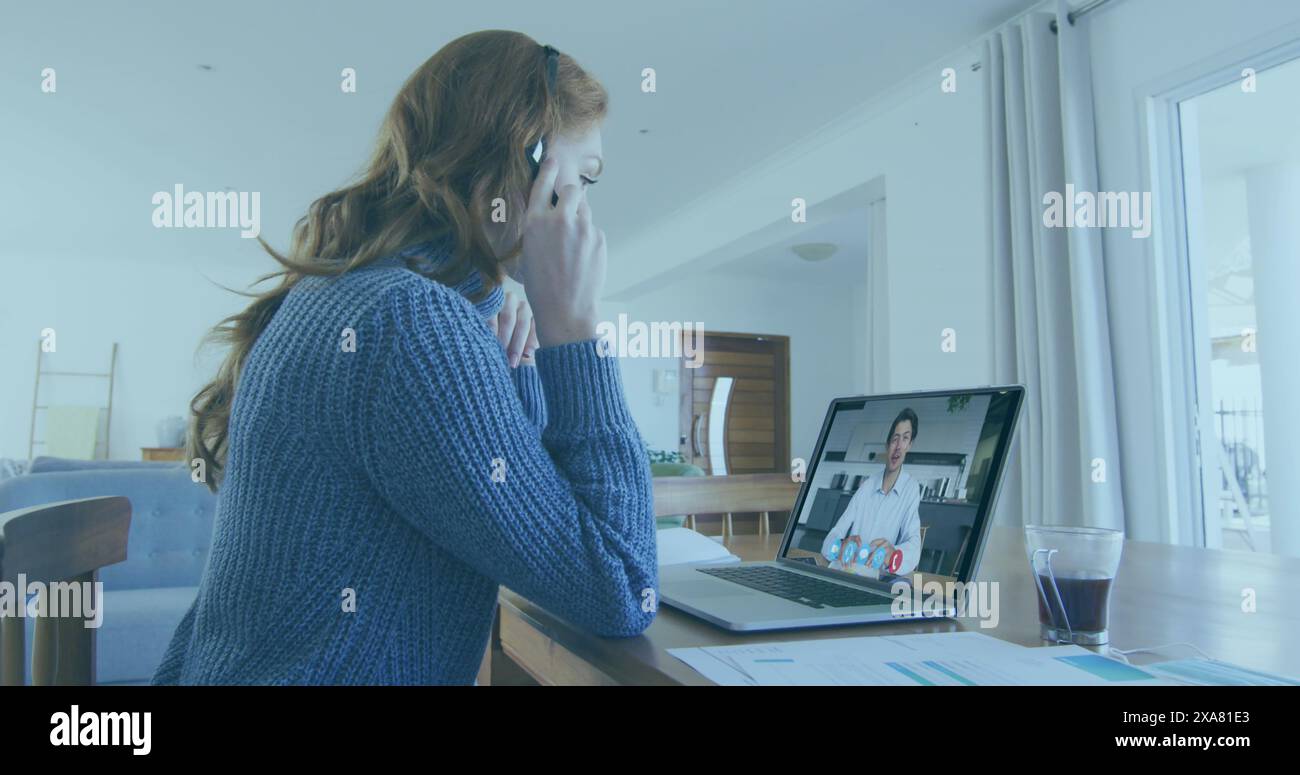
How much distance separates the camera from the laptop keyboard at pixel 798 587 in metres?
0.76

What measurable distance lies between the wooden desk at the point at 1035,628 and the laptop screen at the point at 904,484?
9 centimetres

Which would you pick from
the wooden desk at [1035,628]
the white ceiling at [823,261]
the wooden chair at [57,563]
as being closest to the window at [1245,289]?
the wooden desk at [1035,628]

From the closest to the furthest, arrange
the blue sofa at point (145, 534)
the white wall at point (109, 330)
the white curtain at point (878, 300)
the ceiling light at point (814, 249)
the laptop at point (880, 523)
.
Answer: the laptop at point (880, 523) < the blue sofa at point (145, 534) < the white curtain at point (878, 300) < the ceiling light at point (814, 249) < the white wall at point (109, 330)

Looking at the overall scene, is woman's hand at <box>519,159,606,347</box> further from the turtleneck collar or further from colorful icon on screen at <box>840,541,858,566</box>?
colorful icon on screen at <box>840,541,858,566</box>

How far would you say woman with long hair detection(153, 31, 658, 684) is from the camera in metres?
0.64

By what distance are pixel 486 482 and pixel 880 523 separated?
0.44 m

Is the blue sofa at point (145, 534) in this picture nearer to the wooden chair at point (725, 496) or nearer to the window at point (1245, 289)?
the wooden chair at point (725, 496)

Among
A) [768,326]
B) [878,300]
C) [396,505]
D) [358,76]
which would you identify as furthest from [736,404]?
[396,505]

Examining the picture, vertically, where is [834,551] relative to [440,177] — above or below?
below

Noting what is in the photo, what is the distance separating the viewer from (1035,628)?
708 mm

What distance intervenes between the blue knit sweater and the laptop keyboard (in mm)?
170

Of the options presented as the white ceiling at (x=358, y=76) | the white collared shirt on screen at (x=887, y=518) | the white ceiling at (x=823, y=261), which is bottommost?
the white collared shirt on screen at (x=887, y=518)

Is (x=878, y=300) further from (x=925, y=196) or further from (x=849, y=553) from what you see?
(x=849, y=553)

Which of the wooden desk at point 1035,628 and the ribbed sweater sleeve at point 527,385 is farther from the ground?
the ribbed sweater sleeve at point 527,385
